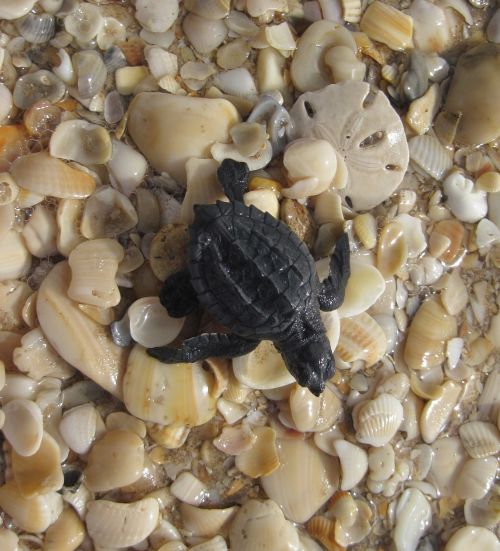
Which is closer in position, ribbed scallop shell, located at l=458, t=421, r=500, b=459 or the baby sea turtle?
the baby sea turtle

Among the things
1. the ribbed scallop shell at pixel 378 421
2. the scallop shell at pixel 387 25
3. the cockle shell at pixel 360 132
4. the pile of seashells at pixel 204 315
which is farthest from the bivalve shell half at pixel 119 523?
the scallop shell at pixel 387 25

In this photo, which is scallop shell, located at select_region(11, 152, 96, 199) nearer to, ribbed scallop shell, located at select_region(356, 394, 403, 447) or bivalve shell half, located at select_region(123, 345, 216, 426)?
bivalve shell half, located at select_region(123, 345, 216, 426)

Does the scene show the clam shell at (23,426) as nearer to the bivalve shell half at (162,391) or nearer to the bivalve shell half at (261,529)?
the bivalve shell half at (162,391)

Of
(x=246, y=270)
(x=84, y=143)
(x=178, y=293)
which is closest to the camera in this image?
(x=246, y=270)

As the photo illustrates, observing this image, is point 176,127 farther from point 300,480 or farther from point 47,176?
point 300,480

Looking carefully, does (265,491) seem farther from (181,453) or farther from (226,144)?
(226,144)

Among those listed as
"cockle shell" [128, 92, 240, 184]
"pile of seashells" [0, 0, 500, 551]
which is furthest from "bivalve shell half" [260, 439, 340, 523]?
"cockle shell" [128, 92, 240, 184]

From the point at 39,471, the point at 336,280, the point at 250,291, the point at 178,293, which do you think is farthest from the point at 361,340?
the point at 39,471
